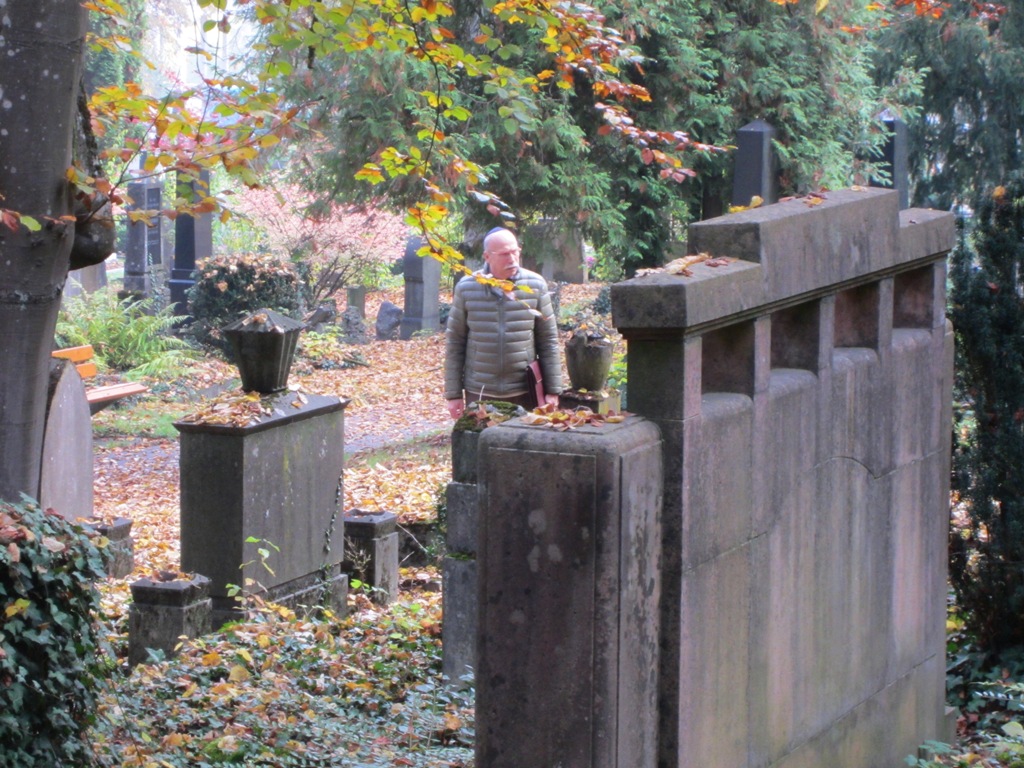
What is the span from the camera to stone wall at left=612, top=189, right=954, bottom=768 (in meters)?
3.06

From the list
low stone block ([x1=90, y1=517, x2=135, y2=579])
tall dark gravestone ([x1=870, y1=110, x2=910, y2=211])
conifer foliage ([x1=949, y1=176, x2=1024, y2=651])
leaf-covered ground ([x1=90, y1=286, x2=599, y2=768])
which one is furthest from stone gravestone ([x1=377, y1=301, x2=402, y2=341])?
conifer foliage ([x1=949, y1=176, x2=1024, y2=651])

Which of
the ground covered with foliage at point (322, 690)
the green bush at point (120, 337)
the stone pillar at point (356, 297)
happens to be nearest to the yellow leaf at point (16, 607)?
the ground covered with foliage at point (322, 690)

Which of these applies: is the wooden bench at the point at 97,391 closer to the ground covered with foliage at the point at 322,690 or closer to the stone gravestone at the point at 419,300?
the ground covered with foliage at the point at 322,690

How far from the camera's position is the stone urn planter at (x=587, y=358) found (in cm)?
716

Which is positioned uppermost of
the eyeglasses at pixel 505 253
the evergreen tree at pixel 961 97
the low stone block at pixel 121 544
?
the evergreen tree at pixel 961 97

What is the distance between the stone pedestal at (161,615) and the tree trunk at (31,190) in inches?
62.7

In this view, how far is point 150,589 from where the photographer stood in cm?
649

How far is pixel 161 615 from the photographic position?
6.48 metres

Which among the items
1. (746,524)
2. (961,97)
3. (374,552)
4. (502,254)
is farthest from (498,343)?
(961,97)

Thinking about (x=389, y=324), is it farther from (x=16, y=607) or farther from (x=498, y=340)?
(x=16, y=607)

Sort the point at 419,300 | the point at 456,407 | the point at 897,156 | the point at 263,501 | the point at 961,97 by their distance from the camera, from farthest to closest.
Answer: the point at 419,300
the point at 961,97
the point at 897,156
the point at 456,407
the point at 263,501

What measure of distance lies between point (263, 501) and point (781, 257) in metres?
4.40

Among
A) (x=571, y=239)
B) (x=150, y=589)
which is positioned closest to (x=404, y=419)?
(x=571, y=239)

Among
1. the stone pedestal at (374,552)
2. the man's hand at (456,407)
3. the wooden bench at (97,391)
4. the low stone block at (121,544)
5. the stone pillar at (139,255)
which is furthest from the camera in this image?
the stone pillar at (139,255)
